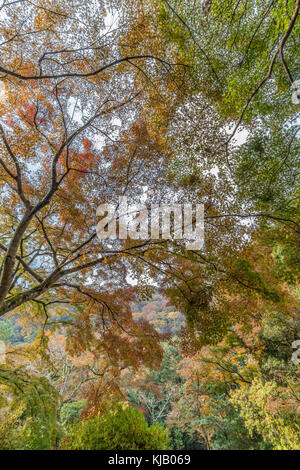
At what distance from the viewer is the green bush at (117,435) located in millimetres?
2434

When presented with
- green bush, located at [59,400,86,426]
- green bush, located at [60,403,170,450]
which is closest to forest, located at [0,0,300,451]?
green bush, located at [60,403,170,450]

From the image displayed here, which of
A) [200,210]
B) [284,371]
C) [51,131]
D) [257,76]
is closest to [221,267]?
[200,210]

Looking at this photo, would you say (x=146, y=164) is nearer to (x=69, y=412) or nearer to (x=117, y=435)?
(x=117, y=435)

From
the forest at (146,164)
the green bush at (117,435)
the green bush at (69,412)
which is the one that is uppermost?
the forest at (146,164)

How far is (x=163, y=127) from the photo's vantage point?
2.91 metres

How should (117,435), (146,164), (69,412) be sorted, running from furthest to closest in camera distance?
(69,412), (146,164), (117,435)

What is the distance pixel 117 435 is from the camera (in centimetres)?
246

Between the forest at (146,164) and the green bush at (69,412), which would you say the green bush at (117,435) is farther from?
the green bush at (69,412)

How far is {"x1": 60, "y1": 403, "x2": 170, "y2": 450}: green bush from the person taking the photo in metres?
2.43

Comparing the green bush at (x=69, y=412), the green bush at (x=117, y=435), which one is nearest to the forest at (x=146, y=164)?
the green bush at (x=117, y=435)

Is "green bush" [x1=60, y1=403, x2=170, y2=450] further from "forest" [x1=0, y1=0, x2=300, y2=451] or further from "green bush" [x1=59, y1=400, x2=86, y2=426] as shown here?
"green bush" [x1=59, y1=400, x2=86, y2=426]

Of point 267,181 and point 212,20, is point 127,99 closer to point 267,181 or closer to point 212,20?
point 212,20

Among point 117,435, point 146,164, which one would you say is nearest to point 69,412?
point 117,435
